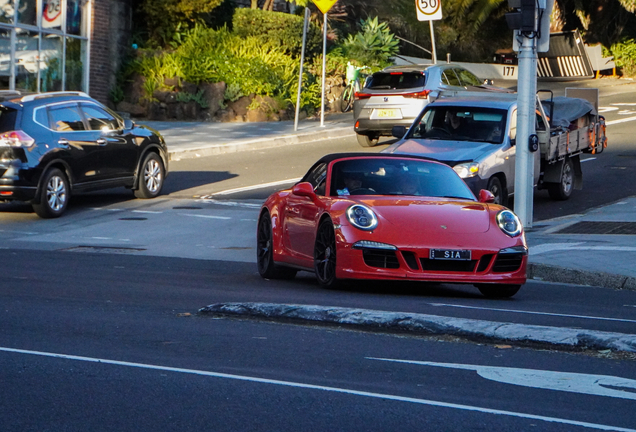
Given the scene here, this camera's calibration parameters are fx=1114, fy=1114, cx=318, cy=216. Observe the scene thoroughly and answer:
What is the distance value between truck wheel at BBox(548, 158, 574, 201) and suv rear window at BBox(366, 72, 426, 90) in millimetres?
6160

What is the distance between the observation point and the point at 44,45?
27.8 metres

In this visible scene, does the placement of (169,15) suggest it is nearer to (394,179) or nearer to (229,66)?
(229,66)

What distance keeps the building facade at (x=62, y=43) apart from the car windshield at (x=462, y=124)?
12.4 m

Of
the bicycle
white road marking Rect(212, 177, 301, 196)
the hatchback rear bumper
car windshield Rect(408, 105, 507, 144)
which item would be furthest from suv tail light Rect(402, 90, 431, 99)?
Result: the bicycle

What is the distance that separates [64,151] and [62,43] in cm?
1322

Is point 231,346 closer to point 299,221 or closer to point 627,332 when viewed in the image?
point 627,332

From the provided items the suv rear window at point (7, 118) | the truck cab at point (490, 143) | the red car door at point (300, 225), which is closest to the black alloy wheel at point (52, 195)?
the suv rear window at point (7, 118)

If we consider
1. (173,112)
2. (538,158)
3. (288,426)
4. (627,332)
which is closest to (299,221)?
(627,332)

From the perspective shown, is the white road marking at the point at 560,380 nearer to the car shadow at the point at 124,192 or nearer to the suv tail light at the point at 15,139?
the suv tail light at the point at 15,139

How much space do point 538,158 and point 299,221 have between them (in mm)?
7452

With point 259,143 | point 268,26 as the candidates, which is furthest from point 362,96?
point 268,26

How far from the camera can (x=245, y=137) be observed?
2620 centimetres

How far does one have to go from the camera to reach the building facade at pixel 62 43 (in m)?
26.7

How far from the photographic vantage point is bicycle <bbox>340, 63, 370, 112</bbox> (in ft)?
108
